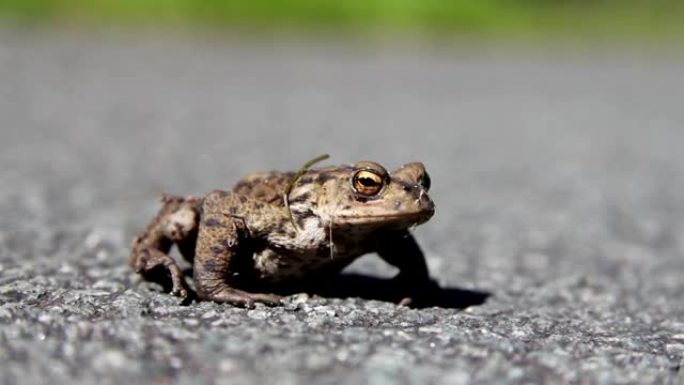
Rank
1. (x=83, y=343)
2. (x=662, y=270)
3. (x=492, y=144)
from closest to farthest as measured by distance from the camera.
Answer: (x=83, y=343) < (x=662, y=270) < (x=492, y=144)

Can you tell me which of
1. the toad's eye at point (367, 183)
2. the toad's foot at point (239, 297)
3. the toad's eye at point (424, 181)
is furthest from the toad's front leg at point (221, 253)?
the toad's eye at point (424, 181)

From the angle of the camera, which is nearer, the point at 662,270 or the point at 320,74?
the point at 662,270

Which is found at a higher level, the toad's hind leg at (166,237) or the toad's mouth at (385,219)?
the toad's mouth at (385,219)

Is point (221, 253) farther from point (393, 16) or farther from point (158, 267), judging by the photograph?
point (393, 16)

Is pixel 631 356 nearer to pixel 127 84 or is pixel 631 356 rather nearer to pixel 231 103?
pixel 231 103

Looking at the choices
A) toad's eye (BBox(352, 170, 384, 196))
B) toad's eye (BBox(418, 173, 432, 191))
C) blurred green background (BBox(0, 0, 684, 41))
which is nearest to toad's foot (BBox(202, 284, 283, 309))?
toad's eye (BBox(352, 170, 384, 196))

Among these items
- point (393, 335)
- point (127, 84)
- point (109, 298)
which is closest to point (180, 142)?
point (127, 84)

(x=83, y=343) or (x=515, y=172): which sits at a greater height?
(x=515, y=172)

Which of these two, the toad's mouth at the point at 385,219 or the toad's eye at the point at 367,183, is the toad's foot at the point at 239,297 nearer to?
the toad's mouth at the point at 385,219
